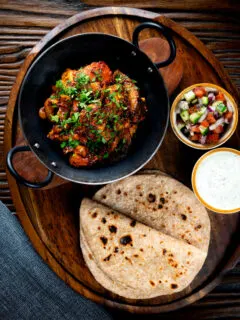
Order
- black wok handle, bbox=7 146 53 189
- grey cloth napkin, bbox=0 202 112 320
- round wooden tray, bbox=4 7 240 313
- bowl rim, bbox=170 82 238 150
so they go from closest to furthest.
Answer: black wok handle, bbox=7 146 53 189 < bowl rim, bbox=170 82 238 150 < round wooden tray, bbox=4 7 240 313 < grey cloth napkin, bbox=0 202 112 320

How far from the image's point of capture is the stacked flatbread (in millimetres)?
2609

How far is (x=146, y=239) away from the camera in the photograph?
262 centimetres

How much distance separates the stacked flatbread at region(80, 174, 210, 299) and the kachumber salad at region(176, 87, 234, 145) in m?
0.35

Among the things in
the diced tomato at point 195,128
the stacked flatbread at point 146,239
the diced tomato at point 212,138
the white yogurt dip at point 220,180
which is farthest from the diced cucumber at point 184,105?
the stacked flatbread at point 146,239

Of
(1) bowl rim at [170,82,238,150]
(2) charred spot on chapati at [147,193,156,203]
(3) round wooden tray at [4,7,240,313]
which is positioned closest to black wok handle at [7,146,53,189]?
(3) round wooden tray at [4,7,240,313]

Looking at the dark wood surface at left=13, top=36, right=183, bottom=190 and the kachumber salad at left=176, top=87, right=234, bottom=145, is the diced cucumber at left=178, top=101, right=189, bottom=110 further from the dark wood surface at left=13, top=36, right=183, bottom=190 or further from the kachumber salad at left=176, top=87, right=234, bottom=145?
the dark wood surface at left=13, top=36, right=183, bottom=190

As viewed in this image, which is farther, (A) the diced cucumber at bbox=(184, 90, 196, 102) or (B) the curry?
(A) the diced cucumber at bbox=(184, 90, 196, 102)

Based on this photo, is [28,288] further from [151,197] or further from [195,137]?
[195,137]

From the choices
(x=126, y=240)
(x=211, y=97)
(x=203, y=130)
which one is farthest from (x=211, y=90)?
(x=126, y=240)

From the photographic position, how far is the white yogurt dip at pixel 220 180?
253 cm

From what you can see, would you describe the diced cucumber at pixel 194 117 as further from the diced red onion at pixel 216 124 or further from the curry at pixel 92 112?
the curry at pixel 92 112

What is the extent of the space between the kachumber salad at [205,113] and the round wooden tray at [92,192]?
0.45 ft

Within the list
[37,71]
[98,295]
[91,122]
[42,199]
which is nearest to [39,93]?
[37,71]

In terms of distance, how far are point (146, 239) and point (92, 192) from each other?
46 centimetres
